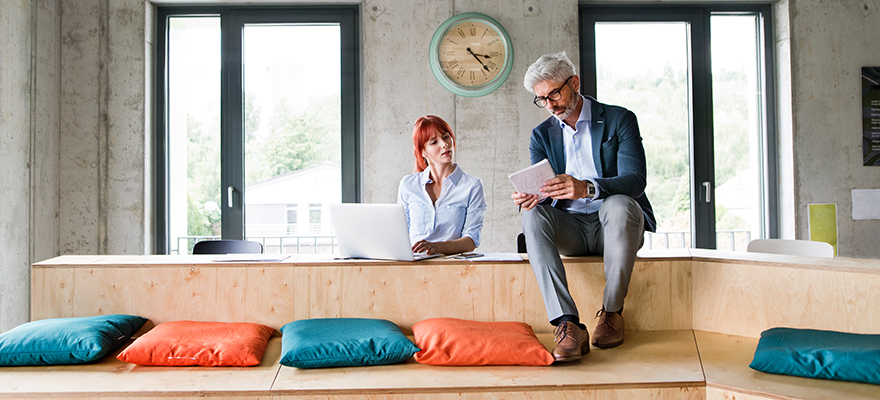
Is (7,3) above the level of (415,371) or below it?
above

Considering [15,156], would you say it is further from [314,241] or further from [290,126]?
[314,241]

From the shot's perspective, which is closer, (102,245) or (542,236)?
(542,236)

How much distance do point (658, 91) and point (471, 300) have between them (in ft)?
8.44

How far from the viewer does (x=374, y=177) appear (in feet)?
11.6

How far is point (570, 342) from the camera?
66.1 inches

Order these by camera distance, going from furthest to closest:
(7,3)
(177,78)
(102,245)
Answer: (177,78) < (102,245) < (7,3)

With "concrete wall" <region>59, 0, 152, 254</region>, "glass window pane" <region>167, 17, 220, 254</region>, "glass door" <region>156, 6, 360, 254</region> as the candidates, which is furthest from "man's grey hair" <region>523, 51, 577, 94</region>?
"concrete wall" <region>59, 0, 152, 254</region>

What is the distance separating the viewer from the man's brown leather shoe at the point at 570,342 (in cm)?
166

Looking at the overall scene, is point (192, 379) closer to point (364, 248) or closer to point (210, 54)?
point (364, 248)

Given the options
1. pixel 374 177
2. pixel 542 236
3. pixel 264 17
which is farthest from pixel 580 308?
pixel 264 17

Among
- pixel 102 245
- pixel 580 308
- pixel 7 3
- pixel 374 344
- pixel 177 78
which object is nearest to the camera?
pixel 374 344

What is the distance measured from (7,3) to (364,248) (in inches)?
106

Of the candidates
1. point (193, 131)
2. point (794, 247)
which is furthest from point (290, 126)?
point (794, 247)

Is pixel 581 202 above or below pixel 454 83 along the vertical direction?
below
